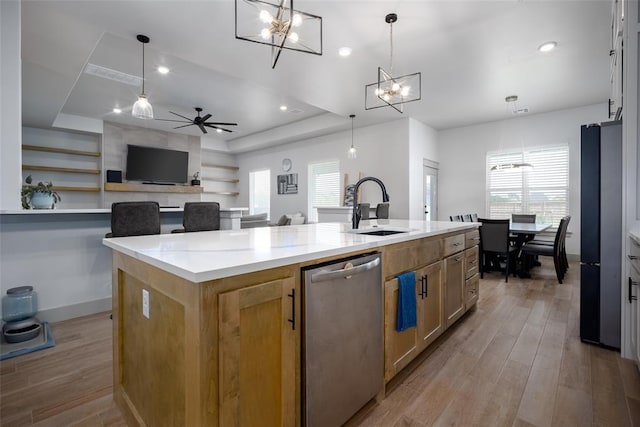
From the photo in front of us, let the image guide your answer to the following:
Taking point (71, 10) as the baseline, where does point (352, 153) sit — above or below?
below

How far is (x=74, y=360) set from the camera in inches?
84.7

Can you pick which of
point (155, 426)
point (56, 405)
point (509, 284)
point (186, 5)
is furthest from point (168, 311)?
point (509, 284)

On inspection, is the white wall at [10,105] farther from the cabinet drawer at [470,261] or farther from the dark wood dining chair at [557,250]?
the dark wood dining chair at [557,250]

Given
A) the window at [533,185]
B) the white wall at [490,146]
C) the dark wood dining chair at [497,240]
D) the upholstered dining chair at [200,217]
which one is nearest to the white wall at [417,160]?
the white wall at [490,146]

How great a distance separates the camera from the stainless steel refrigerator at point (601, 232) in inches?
87.8

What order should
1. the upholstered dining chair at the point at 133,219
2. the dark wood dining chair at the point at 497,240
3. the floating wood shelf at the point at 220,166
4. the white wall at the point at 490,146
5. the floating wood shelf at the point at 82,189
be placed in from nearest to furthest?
the upholstered dining chair at the point at 133,219 → the dark wood dining chair at the point at 497,240 → the white wall at the point at 490,146 → the floating wood shelf at the point at 82,189 → the floating wood shelf at the point at 220,166

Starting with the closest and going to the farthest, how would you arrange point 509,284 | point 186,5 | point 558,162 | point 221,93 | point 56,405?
point 56,405 → point 186,5 → point 509,284 → point 221,93 → point 558,162

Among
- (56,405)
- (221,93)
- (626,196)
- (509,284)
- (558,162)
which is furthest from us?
(558,162)

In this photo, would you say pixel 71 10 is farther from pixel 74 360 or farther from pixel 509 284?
pixel 509 284

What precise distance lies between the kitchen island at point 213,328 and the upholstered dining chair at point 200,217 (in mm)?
1354

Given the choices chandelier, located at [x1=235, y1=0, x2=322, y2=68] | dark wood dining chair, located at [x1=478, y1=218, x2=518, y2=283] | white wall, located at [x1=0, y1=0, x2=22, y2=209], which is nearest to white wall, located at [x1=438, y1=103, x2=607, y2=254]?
dark wood dining chair, located at [x1=478, y1=218, x2=518, y2=283]

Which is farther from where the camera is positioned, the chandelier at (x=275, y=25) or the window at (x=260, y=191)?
the window at (x=260, y=191)

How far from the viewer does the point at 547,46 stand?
3.37m

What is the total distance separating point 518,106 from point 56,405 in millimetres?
7096
